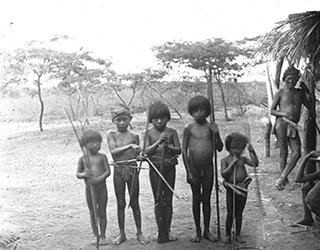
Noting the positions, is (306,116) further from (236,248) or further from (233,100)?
(236,248)

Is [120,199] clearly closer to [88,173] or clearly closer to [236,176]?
[88,173]

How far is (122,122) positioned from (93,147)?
259 mm

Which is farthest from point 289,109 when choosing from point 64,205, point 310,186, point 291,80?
point 64,205

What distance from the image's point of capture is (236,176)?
3191 mm

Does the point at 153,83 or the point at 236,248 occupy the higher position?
A: the point at 153,83

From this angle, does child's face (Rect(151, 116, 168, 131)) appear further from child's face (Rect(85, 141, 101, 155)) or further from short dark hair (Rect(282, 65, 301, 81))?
short dark hair (Rect(282, 65, 301, 81))

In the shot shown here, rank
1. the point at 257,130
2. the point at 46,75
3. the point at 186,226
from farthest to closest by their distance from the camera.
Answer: the point at 257,130
the point at 186,226
the point at 46,75

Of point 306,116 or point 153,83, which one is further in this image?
point 306,116

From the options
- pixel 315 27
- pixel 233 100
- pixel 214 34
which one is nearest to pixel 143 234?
pixel 233 100

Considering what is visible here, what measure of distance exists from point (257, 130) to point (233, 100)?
37 centimetres

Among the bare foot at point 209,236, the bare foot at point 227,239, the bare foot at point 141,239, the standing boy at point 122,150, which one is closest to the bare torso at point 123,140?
the standing boy at point 122,150

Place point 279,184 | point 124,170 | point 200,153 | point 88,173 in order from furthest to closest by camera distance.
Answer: point 279,184
point 200,153
point 124,170
point 88,173

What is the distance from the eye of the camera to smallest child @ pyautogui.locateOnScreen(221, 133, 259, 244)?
10.5 feet

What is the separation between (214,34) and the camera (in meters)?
3.54
